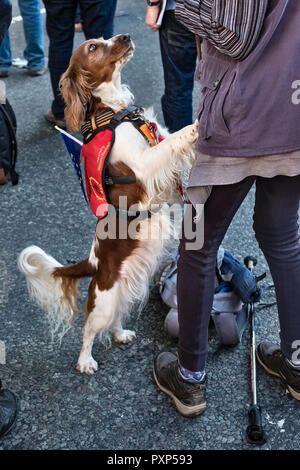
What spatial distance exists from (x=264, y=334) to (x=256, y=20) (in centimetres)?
149

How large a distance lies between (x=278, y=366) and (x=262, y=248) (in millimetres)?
591

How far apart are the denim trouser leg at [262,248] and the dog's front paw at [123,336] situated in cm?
50

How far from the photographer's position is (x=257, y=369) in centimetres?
230

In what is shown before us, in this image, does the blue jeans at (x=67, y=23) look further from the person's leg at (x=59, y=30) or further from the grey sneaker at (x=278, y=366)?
the grey sneaker at (x=278, y=366)

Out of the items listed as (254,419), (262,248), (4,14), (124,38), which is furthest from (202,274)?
(4,14)

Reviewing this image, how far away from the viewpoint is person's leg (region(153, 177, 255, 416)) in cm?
172

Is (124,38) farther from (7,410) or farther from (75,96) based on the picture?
(7,410)

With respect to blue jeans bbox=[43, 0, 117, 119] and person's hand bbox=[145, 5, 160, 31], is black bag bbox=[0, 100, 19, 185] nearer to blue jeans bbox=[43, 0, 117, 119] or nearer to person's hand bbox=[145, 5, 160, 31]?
person's hand bbox=[145, 5, 160, 31]

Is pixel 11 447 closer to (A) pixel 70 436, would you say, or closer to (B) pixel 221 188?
(A) pixel 70 436

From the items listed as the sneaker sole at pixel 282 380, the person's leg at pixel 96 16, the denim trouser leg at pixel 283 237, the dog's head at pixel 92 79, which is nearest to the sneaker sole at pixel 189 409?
the sneaker sole at pixel 282 380

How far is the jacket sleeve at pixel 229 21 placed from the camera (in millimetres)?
1401

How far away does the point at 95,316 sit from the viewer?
232 centimetres
